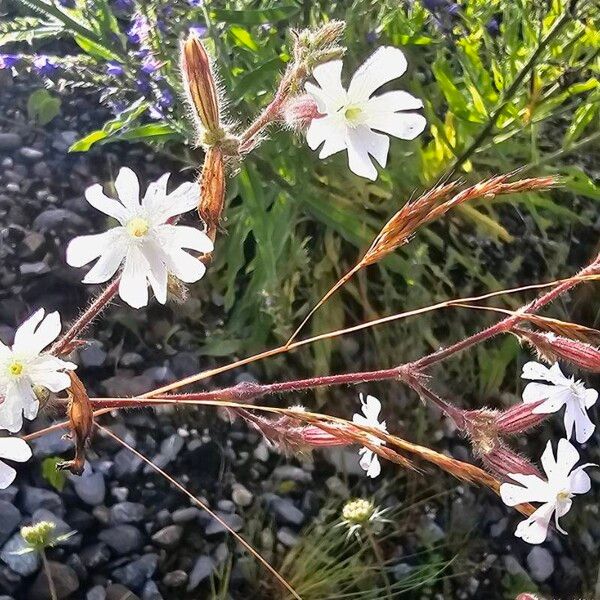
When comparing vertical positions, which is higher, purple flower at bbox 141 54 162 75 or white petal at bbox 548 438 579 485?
purple flower at bbox 141 54 162 75

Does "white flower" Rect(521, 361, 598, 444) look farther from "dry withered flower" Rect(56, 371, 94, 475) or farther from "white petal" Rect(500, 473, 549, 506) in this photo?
"dry withered flower" Rect(56, 371, 94, 475)

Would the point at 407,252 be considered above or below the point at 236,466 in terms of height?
above

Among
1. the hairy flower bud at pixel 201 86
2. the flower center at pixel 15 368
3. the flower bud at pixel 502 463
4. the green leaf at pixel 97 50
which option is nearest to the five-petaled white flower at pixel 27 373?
the flower center at pixel 15 368

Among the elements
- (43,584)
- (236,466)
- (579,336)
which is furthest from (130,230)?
(236,466)

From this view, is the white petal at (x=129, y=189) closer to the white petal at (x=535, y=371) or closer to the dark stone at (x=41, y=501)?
the white petal at (x=535, y=371)

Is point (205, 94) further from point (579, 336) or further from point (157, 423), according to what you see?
point (157, 423)

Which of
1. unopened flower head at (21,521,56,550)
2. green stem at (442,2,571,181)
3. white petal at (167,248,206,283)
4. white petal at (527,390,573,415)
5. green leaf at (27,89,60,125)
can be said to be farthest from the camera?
green leaf at (27,89,60,125)

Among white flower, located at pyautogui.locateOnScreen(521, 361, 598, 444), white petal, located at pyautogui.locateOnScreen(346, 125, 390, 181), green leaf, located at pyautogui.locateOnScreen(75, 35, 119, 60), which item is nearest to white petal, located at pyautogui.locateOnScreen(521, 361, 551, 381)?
white flower, located at pyautogui.locateOnScreen(521, 361, 598, 444)
